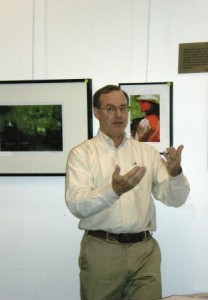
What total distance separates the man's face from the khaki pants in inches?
20.6

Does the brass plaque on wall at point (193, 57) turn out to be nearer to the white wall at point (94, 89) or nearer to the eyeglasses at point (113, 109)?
the white wall at point (94, 89)

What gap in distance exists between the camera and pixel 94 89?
7.70ft

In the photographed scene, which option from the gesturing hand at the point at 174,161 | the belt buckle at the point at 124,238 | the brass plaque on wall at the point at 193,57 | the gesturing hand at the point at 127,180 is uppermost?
the brass plaque on wall at the point at 193,57

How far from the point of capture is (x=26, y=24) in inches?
94.3

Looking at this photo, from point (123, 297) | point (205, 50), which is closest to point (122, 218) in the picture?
point (123, 297)

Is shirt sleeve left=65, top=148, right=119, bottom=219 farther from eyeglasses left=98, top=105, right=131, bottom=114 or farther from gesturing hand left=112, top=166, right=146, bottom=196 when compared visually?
eyeglasses left=98, top=105, right=131, bottom=114

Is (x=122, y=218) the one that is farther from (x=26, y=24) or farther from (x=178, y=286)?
(x=26, y=24)

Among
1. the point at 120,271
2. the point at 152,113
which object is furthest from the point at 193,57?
the point at 120,271

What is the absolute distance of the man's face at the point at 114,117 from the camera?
1920mm

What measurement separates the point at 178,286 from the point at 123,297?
0.56 metres

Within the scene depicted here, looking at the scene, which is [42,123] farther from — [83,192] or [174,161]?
[174,161]

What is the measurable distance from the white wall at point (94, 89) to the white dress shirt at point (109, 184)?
403 millimetres

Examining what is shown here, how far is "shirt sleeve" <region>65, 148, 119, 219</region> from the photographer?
167cm

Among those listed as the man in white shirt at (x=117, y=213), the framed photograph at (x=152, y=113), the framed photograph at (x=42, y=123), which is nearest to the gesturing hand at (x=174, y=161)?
the man in white shirt at (x=117, y=213)
